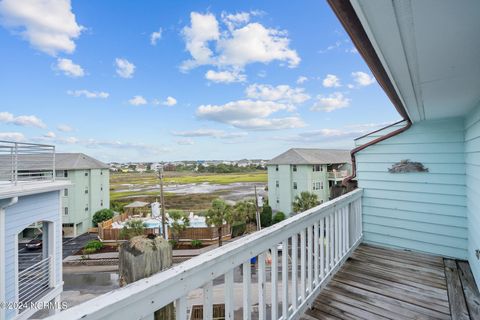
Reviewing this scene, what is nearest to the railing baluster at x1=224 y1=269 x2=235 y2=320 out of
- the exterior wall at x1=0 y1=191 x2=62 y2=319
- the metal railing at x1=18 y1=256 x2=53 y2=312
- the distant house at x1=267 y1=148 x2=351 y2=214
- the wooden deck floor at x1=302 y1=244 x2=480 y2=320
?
the wooden deck floor at x1=302 y1=244 x2=480 y2=320

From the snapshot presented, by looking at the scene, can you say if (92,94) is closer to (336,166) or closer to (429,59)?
(336,166)

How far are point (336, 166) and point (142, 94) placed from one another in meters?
21.2

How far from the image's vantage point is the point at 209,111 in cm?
2666

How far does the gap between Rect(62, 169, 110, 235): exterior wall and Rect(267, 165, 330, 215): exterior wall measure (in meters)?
14.3

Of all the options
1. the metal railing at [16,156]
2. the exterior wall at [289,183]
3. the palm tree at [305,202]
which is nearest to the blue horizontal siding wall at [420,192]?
the metal railing at [16,156]

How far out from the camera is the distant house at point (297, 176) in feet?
61.2

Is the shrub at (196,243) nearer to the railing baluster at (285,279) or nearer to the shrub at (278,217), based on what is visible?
the shrub at (278,217)

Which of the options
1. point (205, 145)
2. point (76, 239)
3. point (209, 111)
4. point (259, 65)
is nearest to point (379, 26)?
point (259, 65)

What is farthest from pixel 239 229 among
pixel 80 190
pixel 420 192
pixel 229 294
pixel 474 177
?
pixel 229 294

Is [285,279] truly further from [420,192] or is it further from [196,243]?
[196,243]

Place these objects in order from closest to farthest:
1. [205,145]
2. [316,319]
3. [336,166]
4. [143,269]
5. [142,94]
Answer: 1. [143,269]
2. [316,319]
3. [336,166]
4. [142,94]
5. [205,145]

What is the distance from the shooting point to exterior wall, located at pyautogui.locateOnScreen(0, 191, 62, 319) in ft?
12.0

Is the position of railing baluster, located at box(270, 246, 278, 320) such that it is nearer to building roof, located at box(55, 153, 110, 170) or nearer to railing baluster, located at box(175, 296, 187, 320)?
railing baluster, located at box(175, 296, 187, 320)

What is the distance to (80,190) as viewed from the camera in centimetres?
1791
